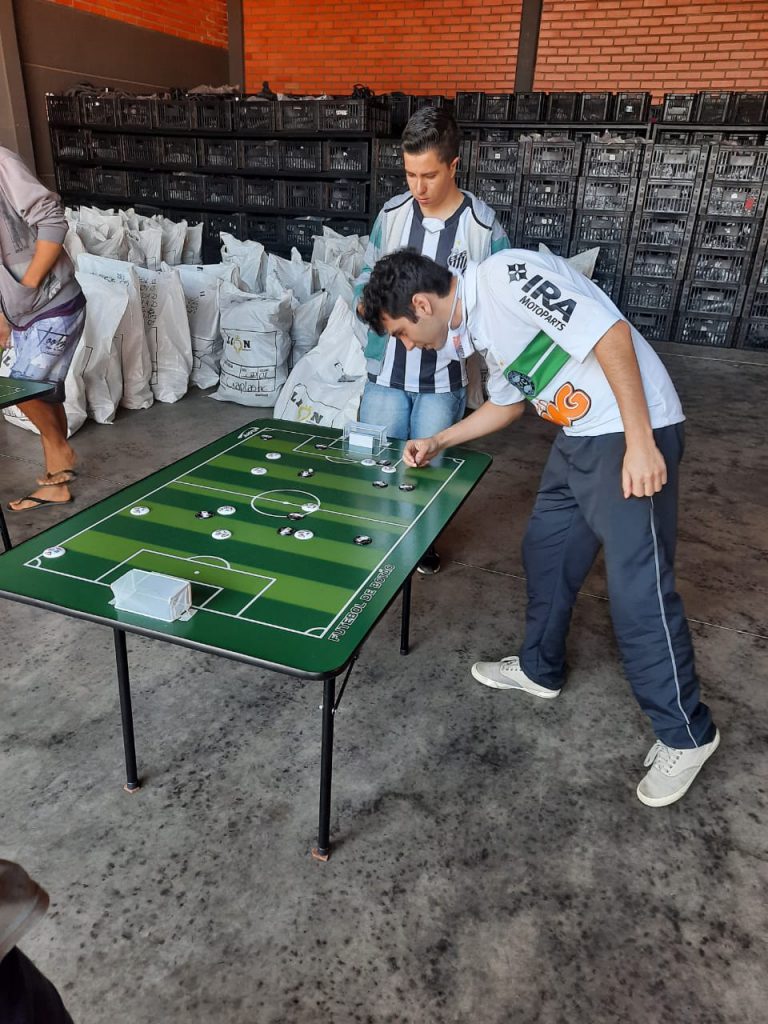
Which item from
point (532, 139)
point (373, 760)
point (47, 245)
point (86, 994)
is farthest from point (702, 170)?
point (86, 994)

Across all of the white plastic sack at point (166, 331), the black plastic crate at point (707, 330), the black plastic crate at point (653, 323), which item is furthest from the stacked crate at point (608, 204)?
the white plastic sack at point (166, 331)

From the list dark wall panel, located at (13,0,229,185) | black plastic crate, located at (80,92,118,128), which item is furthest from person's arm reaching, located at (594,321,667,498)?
dark wall panel, located at (13,0,229,185)

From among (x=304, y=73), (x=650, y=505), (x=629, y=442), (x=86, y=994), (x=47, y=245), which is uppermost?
(x=304, y=73)

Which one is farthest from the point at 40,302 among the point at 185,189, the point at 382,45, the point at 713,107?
the point at 382,45

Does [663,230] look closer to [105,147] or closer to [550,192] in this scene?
[550,192]

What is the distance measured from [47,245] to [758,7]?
24.1 feet

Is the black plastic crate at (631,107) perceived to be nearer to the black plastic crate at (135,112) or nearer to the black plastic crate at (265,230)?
the black plastic crate at (265,230)

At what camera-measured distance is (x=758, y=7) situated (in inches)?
271

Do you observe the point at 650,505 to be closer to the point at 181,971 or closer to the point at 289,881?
the point at 289,881

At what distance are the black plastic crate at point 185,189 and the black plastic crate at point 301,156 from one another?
82cm

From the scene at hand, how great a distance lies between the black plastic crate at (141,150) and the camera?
6.61 meters

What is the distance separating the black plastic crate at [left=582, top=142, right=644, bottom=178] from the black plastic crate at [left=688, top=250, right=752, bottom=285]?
819 millimetres

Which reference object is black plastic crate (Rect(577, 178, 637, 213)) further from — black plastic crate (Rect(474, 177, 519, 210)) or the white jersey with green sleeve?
the white jersey with green sleeve

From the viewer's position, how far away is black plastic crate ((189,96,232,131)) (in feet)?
20.5
